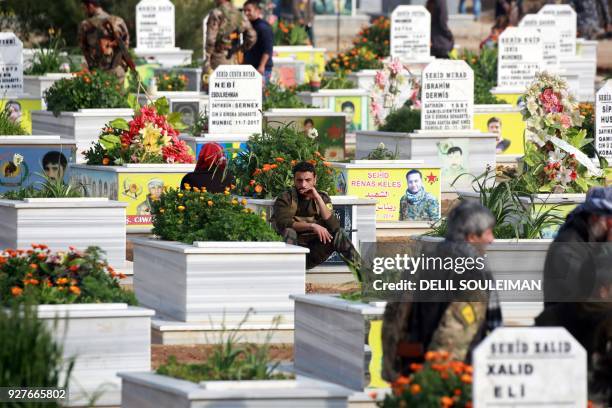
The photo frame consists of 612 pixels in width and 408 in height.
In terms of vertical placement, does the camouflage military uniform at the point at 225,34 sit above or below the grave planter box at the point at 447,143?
above

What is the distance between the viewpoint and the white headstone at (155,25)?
31.8 meters

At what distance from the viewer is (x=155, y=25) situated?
106 feet

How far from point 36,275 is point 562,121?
5.98 metres

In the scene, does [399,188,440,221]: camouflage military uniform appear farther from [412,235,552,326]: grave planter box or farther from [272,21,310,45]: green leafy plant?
[272,21,310,45]: green leafy plant

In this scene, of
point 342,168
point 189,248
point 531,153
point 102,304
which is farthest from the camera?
point 342,168

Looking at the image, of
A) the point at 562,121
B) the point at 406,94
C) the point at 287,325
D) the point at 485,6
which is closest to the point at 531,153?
the point at 562,121

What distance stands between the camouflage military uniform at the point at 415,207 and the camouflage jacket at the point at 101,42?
226 inches

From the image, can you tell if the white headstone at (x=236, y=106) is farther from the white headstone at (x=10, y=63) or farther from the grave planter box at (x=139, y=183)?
the white headstone at (x=10, y=63)

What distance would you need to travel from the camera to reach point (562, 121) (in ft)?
51.1

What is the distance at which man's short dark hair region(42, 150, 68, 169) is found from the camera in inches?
727

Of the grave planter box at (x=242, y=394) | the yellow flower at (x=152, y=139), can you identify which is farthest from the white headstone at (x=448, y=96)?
the grave planter box at (x=242, y=394)

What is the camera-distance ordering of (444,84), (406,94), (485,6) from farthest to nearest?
(485,6), (406,94), (444,84)

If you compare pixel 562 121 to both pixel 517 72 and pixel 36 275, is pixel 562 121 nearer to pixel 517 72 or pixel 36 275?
pixel 36 275

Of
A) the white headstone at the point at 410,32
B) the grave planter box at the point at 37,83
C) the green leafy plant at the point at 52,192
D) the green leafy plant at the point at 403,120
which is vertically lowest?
the green leafy plant at the point at 52,192
